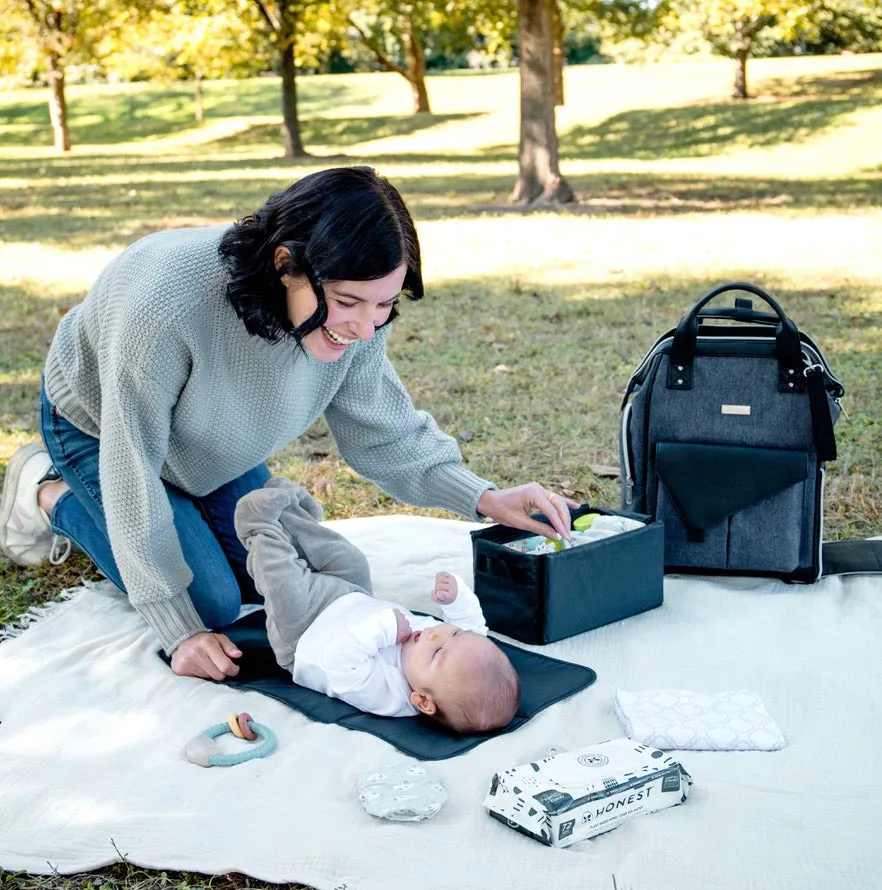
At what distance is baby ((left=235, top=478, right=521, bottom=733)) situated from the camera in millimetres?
2746

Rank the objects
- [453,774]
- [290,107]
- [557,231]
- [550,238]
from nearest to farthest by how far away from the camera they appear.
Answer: [453,774] < [550,238] < [557,231] < [290,107]

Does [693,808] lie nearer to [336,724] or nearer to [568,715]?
[568,715]

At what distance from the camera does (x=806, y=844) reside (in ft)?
7.67

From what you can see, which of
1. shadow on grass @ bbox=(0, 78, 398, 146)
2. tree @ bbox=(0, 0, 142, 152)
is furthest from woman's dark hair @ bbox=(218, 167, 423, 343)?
Answer: shadow on grass @ bbox=(0, 78, 398, 146)

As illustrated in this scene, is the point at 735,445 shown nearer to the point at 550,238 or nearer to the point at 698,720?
the point at 698,720

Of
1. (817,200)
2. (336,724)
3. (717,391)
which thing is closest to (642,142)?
(817,200)

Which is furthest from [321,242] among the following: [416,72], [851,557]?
[416,72]

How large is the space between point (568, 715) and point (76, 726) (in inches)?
47.5

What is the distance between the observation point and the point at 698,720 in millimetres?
2793

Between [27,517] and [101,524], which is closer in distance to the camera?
[101,524]

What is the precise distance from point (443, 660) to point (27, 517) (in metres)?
1.75

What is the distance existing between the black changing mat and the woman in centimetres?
10

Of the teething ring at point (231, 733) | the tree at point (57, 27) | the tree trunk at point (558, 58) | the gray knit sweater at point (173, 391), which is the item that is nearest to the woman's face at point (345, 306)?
the gray knit sweater at point (173, 391)

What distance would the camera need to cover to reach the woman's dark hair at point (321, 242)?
103 inches
